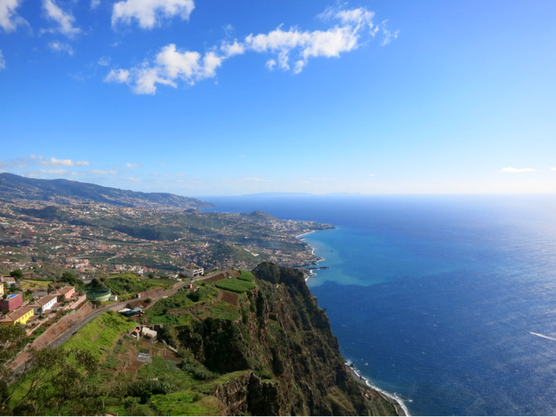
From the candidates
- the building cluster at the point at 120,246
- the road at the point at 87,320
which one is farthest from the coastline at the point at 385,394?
the building cluster at the point at 120,246

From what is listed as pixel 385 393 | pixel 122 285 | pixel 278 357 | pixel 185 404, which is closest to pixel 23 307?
pixel 122 285

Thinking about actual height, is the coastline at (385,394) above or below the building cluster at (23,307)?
below

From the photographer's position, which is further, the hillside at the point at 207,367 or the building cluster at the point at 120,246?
the building cluster at the point at 120,246

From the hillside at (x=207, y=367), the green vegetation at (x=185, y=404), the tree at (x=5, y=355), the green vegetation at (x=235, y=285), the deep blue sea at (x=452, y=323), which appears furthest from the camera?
the deep blue sea at (x=452, y=323)

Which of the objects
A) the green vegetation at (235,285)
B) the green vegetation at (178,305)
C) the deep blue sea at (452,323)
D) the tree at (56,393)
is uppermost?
the tree at (56,393)

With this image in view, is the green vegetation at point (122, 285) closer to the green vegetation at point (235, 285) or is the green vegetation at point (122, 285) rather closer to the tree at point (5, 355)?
the green vegetation at point (235, 285)

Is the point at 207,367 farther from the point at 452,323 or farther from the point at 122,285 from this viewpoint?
the point at 452,323

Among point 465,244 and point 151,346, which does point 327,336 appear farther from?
point 465,244
